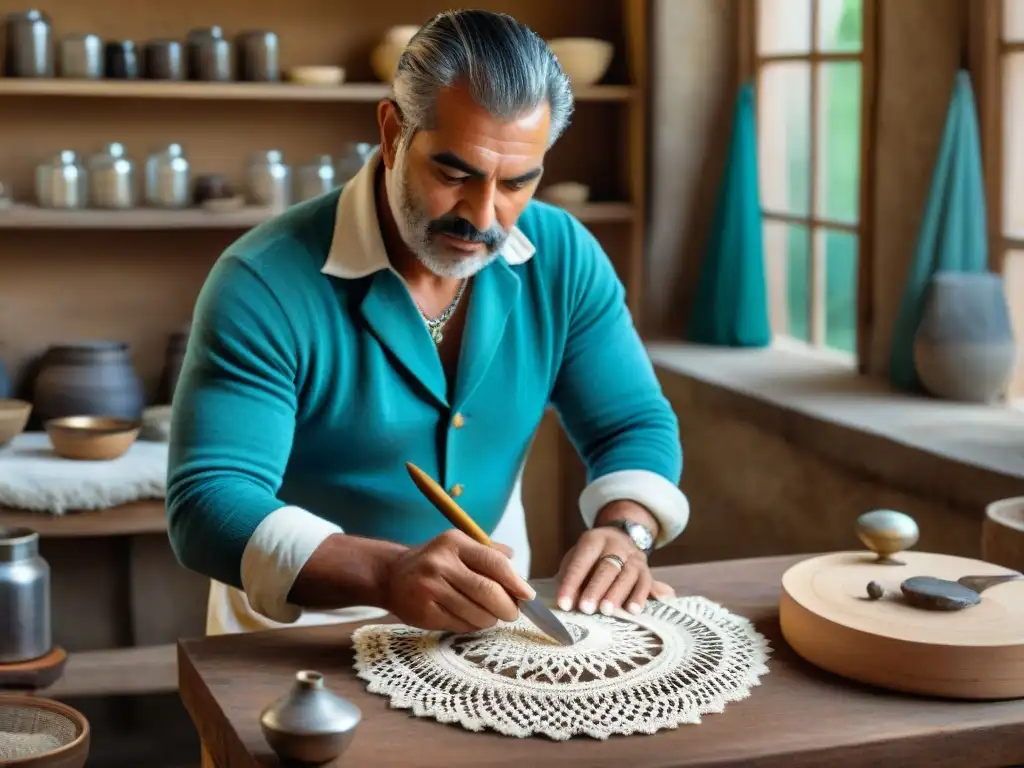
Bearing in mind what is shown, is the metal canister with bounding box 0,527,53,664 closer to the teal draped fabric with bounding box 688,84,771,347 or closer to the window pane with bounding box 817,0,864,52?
the teal draped fabric with bounding box 688,84,771,347

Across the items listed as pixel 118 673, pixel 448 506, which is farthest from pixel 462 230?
pixel 118 673

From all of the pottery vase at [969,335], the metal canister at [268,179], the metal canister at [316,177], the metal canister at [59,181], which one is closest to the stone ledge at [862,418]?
the pottery vase at [969,335]

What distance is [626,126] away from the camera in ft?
14.6

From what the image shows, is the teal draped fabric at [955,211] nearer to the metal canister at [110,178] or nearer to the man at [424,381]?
the man at [424,381]

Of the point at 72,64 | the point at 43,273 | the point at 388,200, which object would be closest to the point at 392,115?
the point at 388,200

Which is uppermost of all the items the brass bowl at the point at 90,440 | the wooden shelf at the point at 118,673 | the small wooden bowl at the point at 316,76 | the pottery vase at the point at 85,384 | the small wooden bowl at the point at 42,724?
the small wooden bowl at the point at 316,76

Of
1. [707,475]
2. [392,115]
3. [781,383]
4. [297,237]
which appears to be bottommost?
[707,475]

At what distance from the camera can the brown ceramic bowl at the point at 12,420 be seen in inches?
144

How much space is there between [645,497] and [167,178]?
257 centimetres

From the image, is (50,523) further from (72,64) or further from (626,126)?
(626,126)

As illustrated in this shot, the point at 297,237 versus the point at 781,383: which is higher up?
the point at 297,237

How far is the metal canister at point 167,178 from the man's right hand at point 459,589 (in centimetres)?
280

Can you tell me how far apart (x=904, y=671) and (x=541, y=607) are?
1.30 ft

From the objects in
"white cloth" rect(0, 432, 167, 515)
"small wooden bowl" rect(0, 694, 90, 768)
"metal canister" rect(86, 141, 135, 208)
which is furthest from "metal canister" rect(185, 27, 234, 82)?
"small wooden bowl" rect(0, 694, 90, 768)
